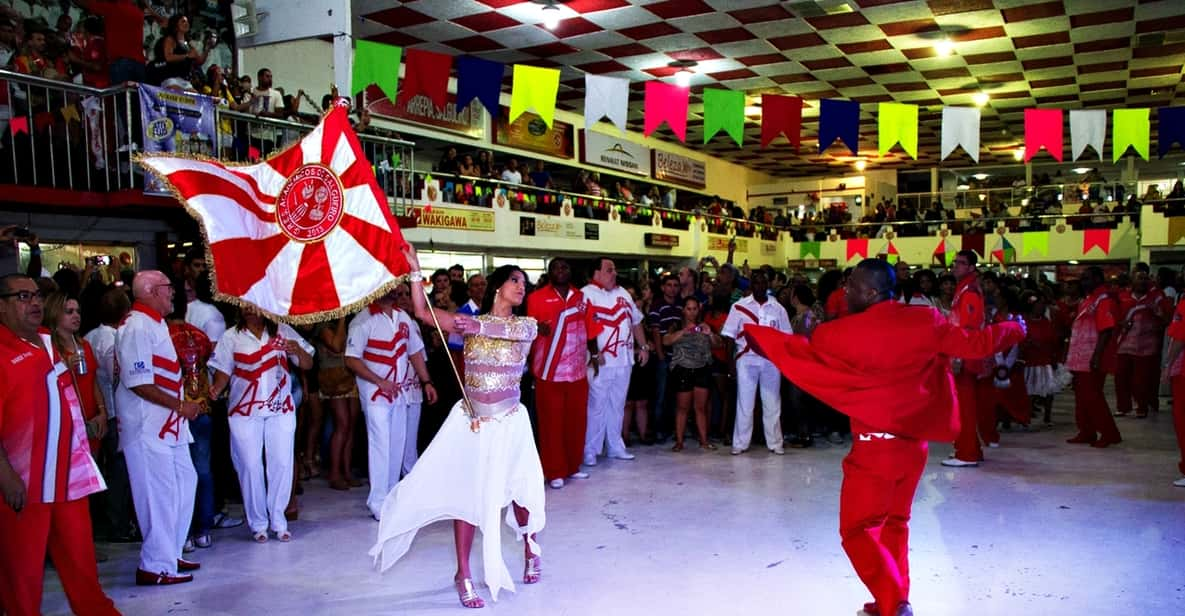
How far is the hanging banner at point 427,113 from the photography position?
12.6 m

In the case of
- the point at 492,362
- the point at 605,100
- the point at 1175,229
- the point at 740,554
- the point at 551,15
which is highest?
the point at 551,15

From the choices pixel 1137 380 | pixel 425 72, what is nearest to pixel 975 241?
pixel 1137 380

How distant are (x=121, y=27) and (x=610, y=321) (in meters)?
5.13

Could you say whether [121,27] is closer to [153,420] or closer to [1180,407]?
[153,420]

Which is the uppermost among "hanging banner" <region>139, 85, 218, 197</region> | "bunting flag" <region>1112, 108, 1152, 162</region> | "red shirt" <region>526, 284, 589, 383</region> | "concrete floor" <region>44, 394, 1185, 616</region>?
"bunting flag" <region>1112, 108, 1152, 162</region>

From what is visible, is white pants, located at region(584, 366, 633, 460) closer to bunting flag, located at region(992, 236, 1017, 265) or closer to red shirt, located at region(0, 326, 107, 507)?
red shirt, located at region(0, 326, 107, 507)

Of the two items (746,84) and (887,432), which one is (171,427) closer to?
(887,432)

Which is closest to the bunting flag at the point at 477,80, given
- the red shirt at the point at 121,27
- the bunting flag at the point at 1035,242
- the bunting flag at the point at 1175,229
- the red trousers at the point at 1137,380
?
the red shirt at the point at 121,27

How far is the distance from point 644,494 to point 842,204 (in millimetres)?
19408

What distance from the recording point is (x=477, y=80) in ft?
26.0

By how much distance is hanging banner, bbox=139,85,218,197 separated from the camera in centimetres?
616

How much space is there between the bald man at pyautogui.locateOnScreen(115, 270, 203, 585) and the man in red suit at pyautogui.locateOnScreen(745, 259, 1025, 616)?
2.80 m

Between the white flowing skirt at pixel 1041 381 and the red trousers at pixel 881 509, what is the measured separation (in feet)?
20.4

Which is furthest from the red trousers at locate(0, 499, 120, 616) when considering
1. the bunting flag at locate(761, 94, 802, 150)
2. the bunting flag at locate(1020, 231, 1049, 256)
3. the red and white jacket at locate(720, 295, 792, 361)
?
the bunting flag at locate(1020, 231, 1049, 256)
